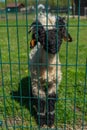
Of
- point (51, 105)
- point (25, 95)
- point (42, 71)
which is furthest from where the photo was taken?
point (25, 95)

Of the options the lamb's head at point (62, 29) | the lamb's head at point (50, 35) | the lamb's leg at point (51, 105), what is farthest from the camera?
the lamb's leg at point (51, 105)

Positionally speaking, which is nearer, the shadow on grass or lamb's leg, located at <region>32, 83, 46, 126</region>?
lamb's leg, located at <region>32, 83, 46, 126</region>

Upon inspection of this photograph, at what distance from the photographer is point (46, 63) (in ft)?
14.8

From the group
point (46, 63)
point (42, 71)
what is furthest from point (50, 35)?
point (42, 71)

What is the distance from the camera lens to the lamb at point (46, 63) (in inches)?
169

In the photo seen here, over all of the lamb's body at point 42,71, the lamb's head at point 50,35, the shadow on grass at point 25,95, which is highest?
the lamb's head at point 50,35

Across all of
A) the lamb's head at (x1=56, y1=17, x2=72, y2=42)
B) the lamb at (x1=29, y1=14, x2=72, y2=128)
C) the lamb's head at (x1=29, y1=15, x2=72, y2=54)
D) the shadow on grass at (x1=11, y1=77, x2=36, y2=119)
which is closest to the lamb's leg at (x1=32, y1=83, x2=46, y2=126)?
the lamb at (x1=29, y1=14, x2=72, y2=128)

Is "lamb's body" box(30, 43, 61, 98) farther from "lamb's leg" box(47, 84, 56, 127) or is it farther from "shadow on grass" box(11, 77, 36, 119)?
"shadow on grass" box(11, 77, 36, 119)

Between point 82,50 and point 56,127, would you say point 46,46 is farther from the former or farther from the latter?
point 82,50

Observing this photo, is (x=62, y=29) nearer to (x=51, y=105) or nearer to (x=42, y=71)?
(x=42, y=71)

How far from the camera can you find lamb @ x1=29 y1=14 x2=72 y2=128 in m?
4.29

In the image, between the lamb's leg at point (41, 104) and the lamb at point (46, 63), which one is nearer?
the lamb at point (46, 63)

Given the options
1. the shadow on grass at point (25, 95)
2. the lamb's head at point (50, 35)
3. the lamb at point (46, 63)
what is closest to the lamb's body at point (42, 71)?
the lamb at point (46, 63)

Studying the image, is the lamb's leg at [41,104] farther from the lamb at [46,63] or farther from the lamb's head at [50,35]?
the lamb's head at [50,35]
